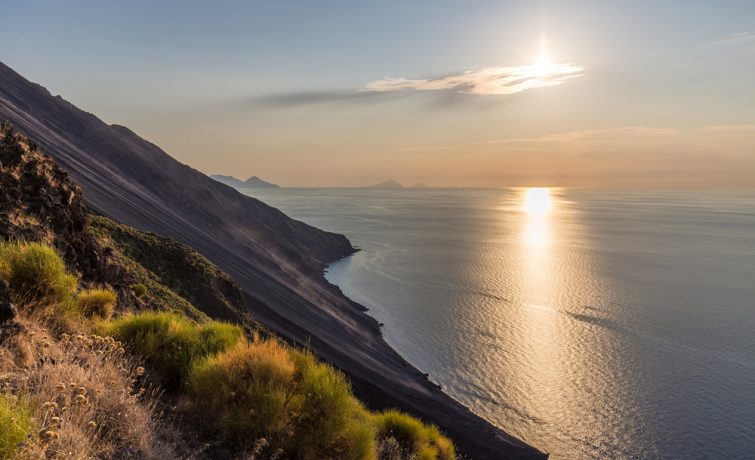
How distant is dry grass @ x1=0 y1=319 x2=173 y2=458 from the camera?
386 cm

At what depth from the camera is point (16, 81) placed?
56.0 m

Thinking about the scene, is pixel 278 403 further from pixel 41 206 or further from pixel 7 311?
pixel 41 206

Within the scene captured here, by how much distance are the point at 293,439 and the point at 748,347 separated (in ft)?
180

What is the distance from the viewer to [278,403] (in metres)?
5.88

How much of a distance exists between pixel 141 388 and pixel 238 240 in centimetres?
5698

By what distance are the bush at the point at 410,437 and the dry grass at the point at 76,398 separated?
585 centimetres

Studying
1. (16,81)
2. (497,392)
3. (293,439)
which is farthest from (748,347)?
(16,81)

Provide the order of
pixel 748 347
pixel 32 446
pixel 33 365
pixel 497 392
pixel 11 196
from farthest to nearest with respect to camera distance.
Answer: pixel 748 347 < pixel 497 392 < pixel 11 196 < pixel 33 365 < pixel 32 446

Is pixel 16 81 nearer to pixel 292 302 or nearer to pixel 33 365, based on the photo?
pixel 292 302

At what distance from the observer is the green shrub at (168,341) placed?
683cm

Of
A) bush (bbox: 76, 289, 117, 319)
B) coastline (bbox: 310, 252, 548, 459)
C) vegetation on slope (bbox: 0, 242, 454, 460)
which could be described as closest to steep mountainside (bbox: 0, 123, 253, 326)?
bush (bbox: 76, 289, 117, 319)

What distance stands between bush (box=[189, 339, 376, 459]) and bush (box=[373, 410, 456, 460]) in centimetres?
333

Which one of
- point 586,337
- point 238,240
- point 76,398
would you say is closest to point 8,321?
point 76,398

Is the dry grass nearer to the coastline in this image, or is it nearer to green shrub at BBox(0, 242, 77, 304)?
green shrub at BBox(0, 242, 77, 304)
